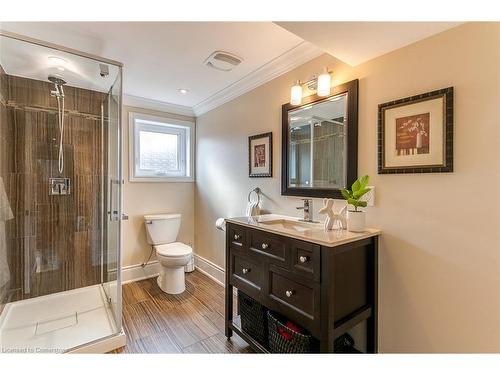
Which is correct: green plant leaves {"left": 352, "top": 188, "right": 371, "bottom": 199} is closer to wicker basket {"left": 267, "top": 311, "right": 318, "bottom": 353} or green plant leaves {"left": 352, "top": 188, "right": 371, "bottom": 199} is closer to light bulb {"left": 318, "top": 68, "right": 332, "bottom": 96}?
light bulb {"left": 318, "top": 68, "right": 332, "bottom": 96}

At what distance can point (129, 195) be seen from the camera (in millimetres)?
2908

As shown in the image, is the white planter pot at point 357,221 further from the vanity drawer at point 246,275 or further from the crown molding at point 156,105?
the crown molding at point 156,105

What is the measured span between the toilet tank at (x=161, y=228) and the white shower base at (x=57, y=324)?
2.46 ft

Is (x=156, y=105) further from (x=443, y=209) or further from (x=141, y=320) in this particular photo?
(x=443, y=209)

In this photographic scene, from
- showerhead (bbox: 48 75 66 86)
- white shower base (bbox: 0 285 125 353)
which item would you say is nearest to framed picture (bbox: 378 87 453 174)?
white shower base (bbox: 0 285 125 353)

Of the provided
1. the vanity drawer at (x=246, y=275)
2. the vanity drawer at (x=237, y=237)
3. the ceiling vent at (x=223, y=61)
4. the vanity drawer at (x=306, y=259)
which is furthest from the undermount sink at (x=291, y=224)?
the ceiling vent at (x=223, y=61)

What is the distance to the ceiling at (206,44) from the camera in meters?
1.25

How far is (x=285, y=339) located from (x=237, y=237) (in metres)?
0.69

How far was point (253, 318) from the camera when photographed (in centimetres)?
166

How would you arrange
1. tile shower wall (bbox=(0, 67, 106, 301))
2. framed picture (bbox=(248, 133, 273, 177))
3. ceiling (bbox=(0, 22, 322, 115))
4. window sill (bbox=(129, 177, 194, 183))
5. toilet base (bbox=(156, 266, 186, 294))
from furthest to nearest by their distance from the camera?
window sill (bbox=(129, 177, 194, 183)) < toilet base (bbox=(156, 266, 186, 294)) < framed picture (bbox=(248, 133, 273, 177)) < tile shower wall (bbox=(0, 67, 106, 301)) < ceiling (bbox=(0, 22, 322, 115))

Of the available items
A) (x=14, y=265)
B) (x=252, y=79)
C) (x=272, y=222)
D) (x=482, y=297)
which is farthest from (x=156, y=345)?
(x=252, y=79)

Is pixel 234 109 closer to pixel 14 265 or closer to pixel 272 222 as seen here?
pixel 272 222

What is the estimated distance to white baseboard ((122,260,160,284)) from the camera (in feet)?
9.44
